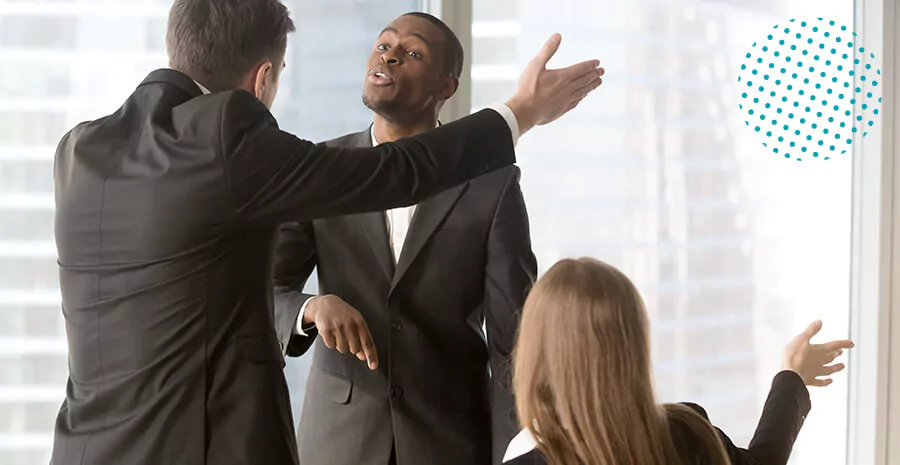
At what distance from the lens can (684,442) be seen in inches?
52.1

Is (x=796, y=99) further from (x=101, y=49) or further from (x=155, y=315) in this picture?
(x=155, y=315)

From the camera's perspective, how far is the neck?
1.86m

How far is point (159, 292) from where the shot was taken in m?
1.31

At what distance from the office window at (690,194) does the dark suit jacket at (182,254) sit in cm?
124

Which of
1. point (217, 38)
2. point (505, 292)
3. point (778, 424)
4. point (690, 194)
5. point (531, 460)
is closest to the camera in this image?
point (531, 460)

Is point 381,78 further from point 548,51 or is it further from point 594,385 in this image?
point 594,385

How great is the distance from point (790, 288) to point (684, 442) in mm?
2231

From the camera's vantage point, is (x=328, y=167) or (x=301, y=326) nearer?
(x=328, y=167)

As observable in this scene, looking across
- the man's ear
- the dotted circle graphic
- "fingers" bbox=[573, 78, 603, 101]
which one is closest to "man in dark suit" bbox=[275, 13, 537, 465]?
"fingers" bbox=[573, 78, 603, 101]

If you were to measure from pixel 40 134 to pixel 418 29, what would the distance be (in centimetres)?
79

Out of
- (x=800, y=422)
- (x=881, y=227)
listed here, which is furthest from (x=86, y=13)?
(x=881, y=227)

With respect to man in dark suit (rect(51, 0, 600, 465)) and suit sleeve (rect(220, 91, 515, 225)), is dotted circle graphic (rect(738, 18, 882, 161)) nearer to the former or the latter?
suit sleeve (rect(220, 91, 515, 225))

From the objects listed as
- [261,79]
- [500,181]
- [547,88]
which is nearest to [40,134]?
[261,79]

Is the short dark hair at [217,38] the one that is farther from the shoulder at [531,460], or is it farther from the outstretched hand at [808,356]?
the outstretched hand at [808,356]
